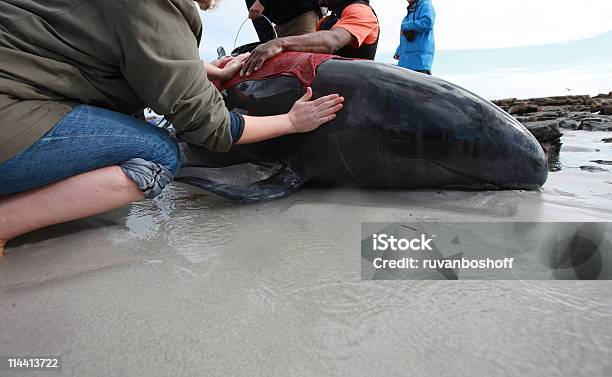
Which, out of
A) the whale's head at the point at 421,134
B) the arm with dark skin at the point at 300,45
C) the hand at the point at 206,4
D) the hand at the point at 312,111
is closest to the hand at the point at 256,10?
the arm with dark skin at the point at 300,45

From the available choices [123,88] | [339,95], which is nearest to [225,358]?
[123,88]

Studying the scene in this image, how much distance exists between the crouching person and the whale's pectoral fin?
0.43 meters

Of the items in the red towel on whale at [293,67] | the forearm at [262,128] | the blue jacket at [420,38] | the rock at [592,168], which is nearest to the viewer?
the forearm at [262,128]

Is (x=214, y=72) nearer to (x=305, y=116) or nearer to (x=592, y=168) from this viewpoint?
(x=305, y=116)

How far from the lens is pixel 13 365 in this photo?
104 centimetres

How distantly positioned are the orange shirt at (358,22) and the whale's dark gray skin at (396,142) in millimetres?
809

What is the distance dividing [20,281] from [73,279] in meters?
0.18

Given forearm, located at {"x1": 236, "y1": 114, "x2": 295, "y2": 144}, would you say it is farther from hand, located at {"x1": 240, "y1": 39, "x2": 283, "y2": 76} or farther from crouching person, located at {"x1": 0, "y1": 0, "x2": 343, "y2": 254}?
hand, located at {"x1": 240, "y1": 39, "x2": 283, "y2": 76}

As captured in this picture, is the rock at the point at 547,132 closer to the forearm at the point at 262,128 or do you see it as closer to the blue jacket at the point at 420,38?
the blue jacket at the point at 420,38

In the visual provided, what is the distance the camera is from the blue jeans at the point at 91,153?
1629 millimetres

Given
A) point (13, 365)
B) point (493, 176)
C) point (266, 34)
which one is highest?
point (266, 34)

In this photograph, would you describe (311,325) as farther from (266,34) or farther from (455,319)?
(266,34)

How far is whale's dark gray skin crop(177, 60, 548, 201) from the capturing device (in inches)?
93.2

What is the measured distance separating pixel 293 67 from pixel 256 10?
2.48 meters
